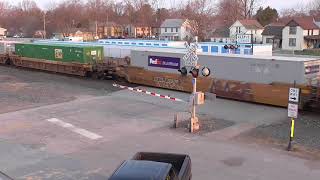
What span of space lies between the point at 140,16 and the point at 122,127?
134 metres

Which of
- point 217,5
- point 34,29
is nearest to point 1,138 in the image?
point 217,5

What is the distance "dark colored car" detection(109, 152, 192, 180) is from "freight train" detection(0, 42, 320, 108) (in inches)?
299

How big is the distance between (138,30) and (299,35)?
7195 centimetres

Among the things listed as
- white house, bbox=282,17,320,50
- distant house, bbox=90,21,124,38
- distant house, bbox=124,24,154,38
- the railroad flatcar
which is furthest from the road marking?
distant house, bbox=124,24,154,38

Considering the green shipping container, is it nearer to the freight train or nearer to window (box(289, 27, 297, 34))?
the freight train

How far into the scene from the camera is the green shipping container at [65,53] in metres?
37.3

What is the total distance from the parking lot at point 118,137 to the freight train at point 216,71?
0.95 metres

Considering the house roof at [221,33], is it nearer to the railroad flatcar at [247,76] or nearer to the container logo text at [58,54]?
the container logo text at [58,54]

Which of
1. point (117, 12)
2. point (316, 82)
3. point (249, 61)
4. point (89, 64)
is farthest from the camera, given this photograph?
point (117, 12)

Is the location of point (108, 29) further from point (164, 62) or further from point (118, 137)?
point (118, 137)

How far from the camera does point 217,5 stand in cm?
13838

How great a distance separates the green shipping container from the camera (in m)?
37.3

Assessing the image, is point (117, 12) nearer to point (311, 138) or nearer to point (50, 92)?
point (50, 92)

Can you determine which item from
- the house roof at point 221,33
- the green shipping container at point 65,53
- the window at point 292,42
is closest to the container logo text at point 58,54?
the green shipping container at point 65,53
